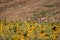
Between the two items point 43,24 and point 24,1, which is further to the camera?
point 24,1

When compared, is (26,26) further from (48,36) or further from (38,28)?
(48,36)

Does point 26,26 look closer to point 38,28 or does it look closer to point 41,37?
point 38,28

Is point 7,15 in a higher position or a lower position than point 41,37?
lower

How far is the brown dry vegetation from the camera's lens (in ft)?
33.2

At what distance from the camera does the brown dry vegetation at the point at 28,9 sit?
1013 cm

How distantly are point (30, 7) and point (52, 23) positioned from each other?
9.18 feet

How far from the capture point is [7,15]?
37.6 feet

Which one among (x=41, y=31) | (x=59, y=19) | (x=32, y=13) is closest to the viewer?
(x=41, y=31)

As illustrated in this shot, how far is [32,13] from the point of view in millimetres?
10461

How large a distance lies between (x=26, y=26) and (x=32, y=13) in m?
1.88

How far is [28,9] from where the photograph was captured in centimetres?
1111

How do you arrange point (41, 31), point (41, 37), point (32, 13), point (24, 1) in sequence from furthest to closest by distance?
point (24, 1), point (32, 13), point (41, 31), point (41, 37)

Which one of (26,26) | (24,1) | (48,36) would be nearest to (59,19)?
(26,26)

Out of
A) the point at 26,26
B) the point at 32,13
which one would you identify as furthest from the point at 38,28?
the point at 32,13
